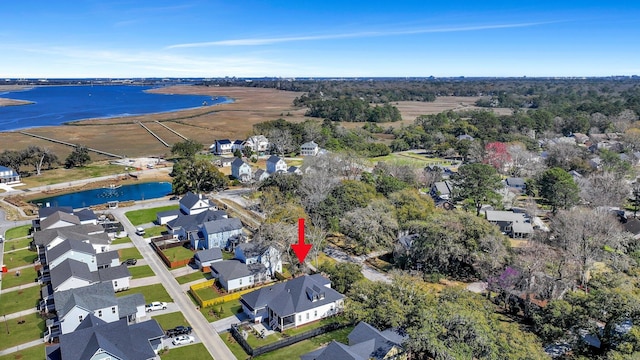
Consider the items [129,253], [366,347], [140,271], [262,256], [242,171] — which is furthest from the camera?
[242,171]

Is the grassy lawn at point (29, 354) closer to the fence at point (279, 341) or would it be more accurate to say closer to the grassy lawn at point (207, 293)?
the grassy lawn at point (207, 293)

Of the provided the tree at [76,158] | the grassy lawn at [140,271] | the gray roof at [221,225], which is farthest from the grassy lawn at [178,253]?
the tree at [76,158]

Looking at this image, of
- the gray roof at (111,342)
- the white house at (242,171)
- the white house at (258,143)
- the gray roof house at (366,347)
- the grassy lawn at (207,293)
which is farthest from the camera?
the white house at (258,143)

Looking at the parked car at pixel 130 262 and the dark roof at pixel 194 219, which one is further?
the dark roof at pixel 194 219

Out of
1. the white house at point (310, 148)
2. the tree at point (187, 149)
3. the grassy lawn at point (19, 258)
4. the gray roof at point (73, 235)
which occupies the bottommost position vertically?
the grassy lawn at point (19, 258)

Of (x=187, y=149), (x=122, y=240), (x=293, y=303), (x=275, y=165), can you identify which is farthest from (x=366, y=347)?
(x=187, y=149)

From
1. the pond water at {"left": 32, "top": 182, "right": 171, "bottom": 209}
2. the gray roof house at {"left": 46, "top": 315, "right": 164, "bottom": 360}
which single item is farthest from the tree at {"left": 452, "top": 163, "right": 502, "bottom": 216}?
the pond water at {"left": 32, "top": 182, "right": 171, "bottom": 209}

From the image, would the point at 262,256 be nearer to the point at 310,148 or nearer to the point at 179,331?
the point at 179,331
